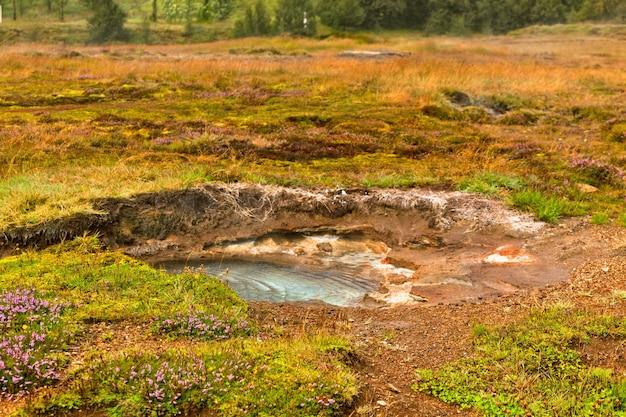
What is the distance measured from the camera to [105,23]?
68.7 m

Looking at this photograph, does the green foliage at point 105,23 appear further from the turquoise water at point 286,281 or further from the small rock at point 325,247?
the turquoise water at point 286,281

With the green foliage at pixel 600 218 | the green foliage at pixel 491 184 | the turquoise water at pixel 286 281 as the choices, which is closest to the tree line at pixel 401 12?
the green foliage at pixel 491 184

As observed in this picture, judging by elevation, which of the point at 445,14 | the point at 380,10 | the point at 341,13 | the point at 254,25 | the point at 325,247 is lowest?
the point at 325,247

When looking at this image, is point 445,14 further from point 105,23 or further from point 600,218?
point 600,218

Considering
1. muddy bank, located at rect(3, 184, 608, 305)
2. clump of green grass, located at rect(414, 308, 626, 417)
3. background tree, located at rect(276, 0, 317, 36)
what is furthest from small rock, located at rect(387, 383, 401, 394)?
background tree, located at rect(276, 0, 317, 36)

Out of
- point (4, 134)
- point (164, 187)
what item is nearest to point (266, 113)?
point (4, 134)

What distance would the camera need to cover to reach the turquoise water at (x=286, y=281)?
10484 mm

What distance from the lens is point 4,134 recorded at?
1834 centimetres

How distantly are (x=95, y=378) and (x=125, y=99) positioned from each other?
75.1ft

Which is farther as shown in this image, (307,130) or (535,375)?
(307,130)

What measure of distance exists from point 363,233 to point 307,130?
8869mm

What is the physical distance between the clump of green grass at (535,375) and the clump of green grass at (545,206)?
4.94 meters

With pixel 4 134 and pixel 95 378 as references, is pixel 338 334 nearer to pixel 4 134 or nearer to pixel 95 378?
pixel 95 378

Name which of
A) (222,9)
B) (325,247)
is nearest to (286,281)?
(325,247)
